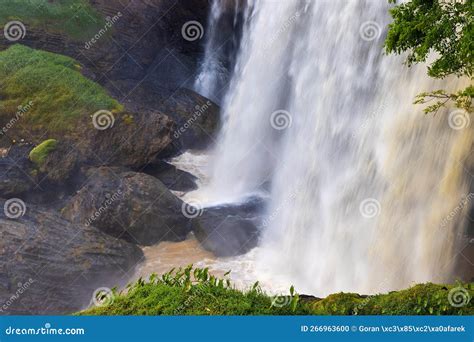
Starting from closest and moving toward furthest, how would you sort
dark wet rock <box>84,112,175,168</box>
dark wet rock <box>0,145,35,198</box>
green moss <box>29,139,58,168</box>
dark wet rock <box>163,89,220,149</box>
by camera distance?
dark wet rock <box>0,145,35,198</box> → green moss <box>29,139,58,168</box> → dark wet rock <box>84,112,175,168</box> → dark wet rock <box>163,89,220,149</box>

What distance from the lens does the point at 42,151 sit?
55.6ft

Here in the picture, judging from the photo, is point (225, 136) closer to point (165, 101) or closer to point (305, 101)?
point (165, 101)

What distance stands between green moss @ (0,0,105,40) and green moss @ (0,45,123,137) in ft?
6.59

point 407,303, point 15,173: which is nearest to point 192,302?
point 407,303

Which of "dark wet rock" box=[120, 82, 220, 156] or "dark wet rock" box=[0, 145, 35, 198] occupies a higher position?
"dark wet rock" box=[120, 82, 220, 156]

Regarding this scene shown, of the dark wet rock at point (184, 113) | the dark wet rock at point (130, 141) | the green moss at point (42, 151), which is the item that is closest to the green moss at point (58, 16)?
the dark wet rock at point (184, 113)

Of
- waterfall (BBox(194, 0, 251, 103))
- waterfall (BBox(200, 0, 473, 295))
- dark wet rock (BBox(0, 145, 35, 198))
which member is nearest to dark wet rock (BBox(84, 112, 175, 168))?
dark wet rock (BBox(0, 145, 35, 198))

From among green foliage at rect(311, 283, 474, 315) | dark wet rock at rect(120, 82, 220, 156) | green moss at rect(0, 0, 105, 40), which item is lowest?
green foliage at rect(311, 283, 474, 315)

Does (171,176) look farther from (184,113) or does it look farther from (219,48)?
(219,48)

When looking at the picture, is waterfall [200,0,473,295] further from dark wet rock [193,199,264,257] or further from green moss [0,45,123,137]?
green moss [0,45,123,137]

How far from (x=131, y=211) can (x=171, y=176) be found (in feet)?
11.7

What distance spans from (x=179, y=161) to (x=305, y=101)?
5.79 meters

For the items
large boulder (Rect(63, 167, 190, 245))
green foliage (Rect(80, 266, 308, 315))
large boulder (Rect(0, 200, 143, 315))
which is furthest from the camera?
large boulder (Rect(63, 167, 190, 245))

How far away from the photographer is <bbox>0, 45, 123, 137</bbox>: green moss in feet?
61.1
